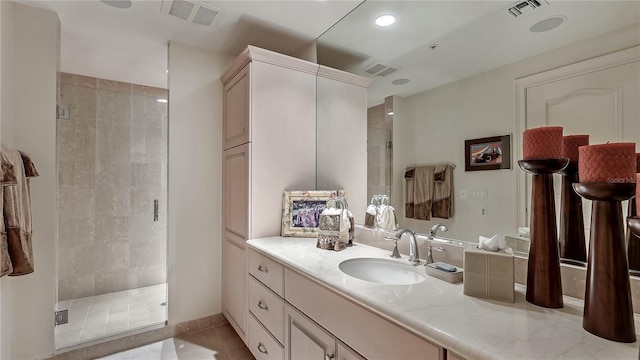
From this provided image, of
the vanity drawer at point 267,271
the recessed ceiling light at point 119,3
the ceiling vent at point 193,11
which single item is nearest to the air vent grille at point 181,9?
the ceiling vent at point 193,11

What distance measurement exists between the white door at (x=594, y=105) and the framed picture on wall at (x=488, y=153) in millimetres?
132

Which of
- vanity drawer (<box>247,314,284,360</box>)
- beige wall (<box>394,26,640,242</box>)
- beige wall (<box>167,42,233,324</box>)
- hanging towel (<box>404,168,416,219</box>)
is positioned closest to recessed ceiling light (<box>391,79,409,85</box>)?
beige wall (<box>394,26,640,242</box>)

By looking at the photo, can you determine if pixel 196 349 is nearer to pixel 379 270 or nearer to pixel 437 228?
pixel 379 270

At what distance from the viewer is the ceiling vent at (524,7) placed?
3.73 feet

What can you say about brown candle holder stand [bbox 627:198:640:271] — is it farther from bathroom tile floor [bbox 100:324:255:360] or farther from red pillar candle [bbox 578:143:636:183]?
bathroom tile floor [bbox 100:324:255:360]

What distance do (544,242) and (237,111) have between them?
2.04m

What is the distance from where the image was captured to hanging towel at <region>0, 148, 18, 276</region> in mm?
1523

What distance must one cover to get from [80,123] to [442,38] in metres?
3.54

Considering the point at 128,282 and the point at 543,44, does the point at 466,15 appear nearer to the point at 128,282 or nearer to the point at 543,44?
the point at 543,44

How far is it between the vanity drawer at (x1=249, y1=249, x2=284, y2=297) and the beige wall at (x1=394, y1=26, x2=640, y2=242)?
78 cm

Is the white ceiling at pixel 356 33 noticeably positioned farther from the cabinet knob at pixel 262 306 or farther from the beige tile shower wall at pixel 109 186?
the cabinet knob at pixel 262 306

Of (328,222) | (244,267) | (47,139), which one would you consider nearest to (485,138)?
(328,222)

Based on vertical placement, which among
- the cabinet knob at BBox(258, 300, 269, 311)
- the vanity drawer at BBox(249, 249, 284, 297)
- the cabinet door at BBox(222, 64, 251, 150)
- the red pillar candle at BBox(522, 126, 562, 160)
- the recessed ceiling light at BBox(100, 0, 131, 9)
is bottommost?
the cabinet knob at BBox(258, 300, 269, 311)

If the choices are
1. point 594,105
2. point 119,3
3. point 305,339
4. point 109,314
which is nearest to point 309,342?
point 305,339
